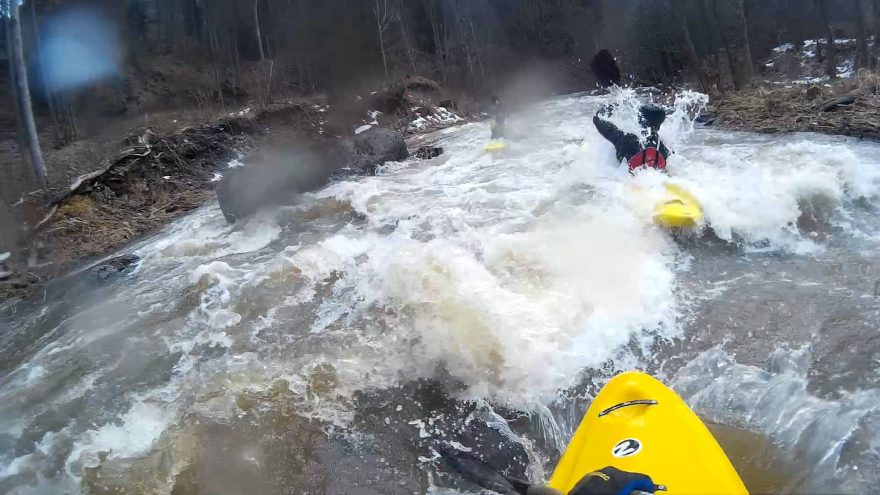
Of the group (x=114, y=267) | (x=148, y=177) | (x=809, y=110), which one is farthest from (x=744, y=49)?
(x=114, y=267)

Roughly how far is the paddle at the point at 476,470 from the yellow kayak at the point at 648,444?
0.34 m

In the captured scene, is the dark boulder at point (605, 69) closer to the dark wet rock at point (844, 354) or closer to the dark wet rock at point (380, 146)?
the dark wet rock at point (380, 146)

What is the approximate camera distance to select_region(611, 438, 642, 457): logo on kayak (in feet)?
7.11

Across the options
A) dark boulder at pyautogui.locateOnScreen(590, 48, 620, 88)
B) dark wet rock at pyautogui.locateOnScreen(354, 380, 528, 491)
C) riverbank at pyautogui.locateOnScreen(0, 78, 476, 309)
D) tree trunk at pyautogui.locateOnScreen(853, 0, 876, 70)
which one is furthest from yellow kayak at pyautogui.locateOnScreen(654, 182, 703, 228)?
tree trunk at pyautogui.locateOnScreen(853, 0, 876, 70)

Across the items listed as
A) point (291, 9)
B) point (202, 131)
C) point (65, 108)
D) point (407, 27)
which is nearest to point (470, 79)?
point (407, 27)

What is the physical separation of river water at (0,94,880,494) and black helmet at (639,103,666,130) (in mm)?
534

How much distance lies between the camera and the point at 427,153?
10492 mm

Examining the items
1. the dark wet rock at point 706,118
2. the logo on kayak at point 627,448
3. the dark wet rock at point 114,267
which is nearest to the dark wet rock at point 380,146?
the dark wet rock at point 114,267

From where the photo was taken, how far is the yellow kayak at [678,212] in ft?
16.3

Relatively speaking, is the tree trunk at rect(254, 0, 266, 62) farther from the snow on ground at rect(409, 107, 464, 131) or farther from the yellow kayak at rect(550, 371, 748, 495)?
the yellow kayak at rect(550, 371, 748, 495)

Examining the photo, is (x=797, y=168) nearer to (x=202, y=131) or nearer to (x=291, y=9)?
(x=202, y=131)

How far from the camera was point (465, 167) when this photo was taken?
913cm

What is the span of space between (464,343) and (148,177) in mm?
7412

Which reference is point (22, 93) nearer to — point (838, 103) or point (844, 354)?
point (844, 354)
